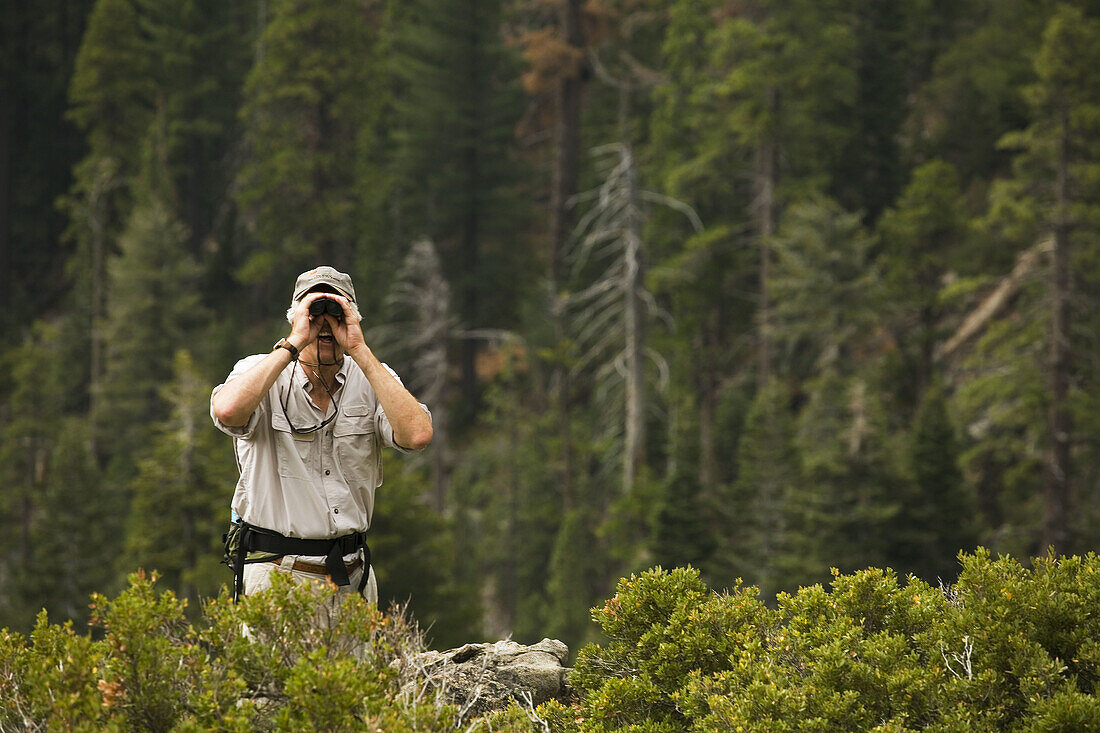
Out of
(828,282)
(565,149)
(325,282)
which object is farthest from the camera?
Answer: (565,149)

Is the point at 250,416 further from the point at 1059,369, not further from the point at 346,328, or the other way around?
the point at 1059,369

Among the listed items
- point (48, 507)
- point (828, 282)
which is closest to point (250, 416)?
point (828, 282)

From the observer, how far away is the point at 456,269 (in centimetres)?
3950

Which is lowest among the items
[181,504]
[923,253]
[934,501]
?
[181,504]

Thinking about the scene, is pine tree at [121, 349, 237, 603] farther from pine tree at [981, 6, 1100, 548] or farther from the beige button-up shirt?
the beige button-up shirt

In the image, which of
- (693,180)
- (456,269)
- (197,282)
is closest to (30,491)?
(197,282)

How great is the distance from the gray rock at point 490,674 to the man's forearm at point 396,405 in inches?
36.1

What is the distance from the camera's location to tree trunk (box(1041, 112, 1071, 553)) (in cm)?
2050

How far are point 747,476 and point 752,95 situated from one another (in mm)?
10629

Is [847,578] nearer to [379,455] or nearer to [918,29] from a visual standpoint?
[379,455]

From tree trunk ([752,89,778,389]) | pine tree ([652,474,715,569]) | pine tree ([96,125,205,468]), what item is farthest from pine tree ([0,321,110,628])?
tree trunk ([752,89,778,389])

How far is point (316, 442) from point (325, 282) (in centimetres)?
67

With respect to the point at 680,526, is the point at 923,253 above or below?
above

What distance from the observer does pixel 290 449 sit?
189 inches
